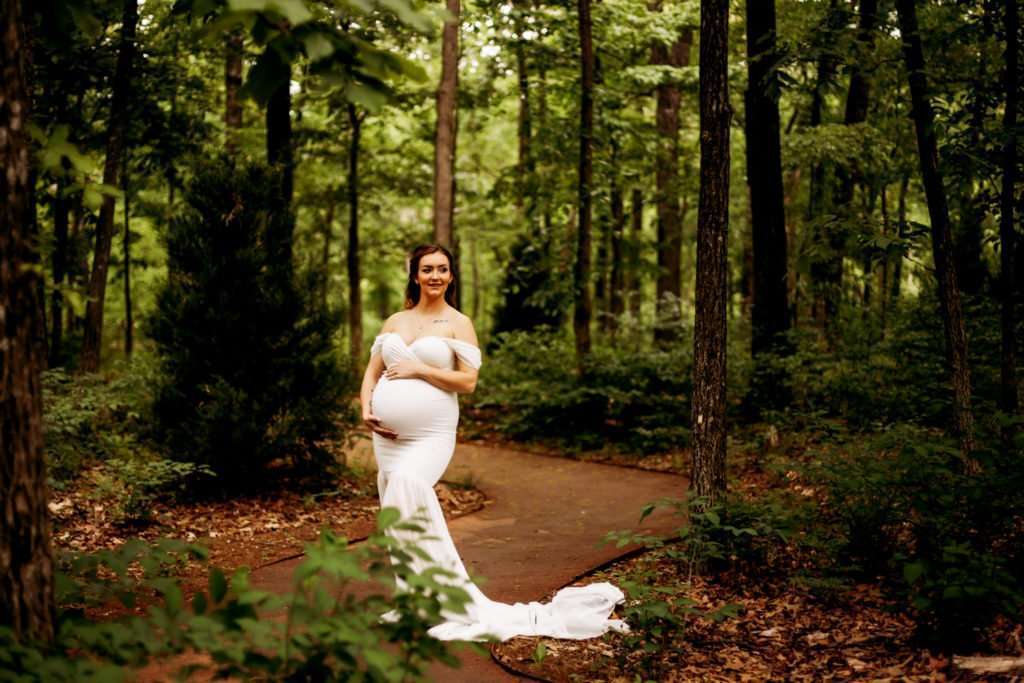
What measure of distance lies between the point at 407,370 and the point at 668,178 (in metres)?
15.1

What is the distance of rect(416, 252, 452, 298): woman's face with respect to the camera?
19.2 feet

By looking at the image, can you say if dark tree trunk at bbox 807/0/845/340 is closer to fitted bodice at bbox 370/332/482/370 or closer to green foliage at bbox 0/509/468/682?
fitted bodice at bbox 370/332/482/370

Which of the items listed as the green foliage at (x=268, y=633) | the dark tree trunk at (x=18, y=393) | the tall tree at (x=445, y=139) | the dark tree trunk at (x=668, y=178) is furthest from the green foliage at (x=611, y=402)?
the dark tree trunk at (x=18, y=393)

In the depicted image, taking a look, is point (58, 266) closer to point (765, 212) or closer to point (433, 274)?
point (433, 274)

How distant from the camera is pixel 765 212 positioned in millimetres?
12047

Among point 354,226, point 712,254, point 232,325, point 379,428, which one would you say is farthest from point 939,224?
point 354,226

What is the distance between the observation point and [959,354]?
6863 mm

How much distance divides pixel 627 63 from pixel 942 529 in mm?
13629

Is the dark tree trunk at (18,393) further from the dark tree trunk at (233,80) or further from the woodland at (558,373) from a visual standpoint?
the dark tree trunk at (233,80)

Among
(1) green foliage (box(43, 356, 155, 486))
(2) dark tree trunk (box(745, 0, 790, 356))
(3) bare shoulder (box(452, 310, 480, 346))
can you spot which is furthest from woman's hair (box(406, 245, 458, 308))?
(2) dark tree trunk (box(745, 0, 790, 356))

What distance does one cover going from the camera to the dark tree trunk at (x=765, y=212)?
11.8 m

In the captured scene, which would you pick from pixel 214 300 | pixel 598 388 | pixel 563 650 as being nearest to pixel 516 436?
pixel 598 388

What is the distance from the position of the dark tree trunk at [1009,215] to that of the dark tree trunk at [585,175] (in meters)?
6.71

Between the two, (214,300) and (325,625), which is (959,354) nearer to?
(325,625)
